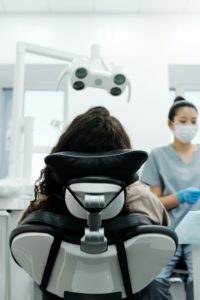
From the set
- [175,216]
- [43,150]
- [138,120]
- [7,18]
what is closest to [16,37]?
[7,18]

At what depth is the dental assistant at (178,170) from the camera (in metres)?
1.50

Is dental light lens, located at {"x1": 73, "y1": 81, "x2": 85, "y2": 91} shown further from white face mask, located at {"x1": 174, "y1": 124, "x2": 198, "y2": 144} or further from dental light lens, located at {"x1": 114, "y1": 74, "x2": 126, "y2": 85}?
white face mask, located at {"x1": 174, "y1": 124, "x2": 198, "y2": 144}

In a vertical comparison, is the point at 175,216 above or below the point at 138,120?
below

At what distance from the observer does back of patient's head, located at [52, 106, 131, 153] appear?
32.0 inches

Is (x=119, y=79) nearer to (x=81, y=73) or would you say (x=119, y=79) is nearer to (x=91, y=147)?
(x=81, y=73)

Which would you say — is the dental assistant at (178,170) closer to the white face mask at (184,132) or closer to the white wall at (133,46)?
the white face mask at (184,132)

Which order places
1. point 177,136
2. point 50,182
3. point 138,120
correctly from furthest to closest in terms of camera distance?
point 138,120, point 177,136, point 50,182

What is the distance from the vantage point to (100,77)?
5.35 feet

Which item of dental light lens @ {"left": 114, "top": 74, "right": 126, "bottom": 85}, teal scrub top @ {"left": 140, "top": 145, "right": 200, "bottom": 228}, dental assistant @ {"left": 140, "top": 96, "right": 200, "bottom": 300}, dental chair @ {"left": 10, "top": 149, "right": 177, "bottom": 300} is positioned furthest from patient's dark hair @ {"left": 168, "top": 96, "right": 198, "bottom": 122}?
dental chair @ {"left": 10, "top": 149, "right": 177, "bottom": 300}

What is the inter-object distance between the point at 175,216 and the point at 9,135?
81cm

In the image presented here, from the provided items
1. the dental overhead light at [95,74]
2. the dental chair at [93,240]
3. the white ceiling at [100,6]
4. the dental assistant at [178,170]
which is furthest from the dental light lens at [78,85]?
the white ceiling at [100,6]

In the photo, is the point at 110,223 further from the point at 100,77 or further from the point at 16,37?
→ the point at 16,37

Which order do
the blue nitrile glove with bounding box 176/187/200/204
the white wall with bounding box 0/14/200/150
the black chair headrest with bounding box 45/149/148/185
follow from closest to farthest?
1. the black chair headrest with bounding box 45/149/148/185
2. the blue nitrile glove with bounding box 176/187/200/204
3. the white wall with bounding box 0/14/200/150

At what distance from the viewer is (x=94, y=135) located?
82cm
